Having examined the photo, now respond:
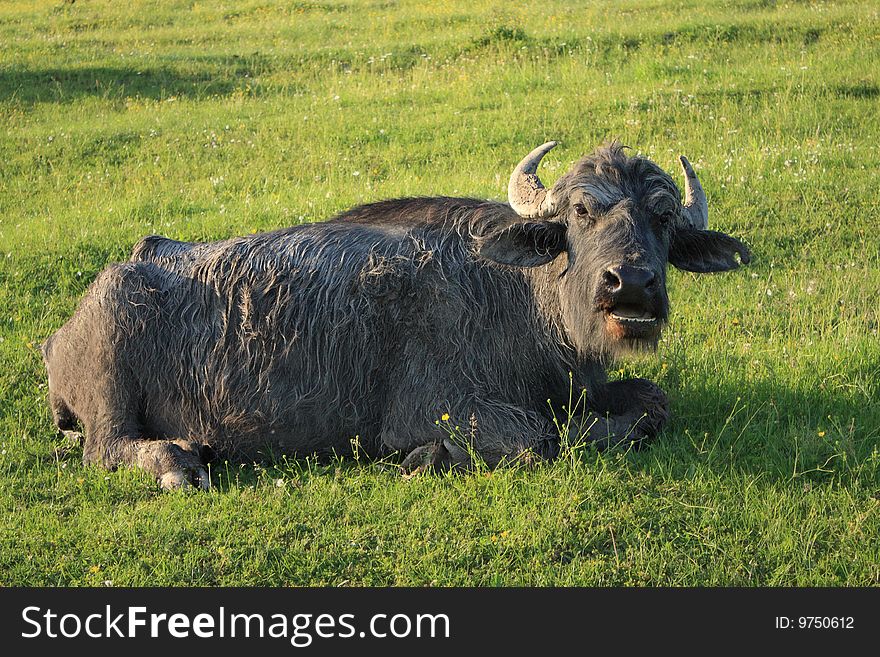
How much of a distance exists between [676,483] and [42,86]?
17921 mm

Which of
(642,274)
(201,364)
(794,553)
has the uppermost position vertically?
(642,274)

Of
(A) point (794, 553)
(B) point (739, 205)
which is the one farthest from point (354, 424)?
(B) point (739, 205)

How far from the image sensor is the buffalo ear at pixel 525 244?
699 cm

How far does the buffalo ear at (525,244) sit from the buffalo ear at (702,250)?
30.6 inches

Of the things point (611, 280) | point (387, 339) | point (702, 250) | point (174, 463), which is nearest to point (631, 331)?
point (611, 280)

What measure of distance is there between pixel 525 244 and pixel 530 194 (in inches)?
17.3

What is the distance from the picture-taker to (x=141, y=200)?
13617 millimetres

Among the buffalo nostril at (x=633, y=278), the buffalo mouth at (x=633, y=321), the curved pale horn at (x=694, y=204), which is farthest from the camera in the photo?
the curved pale horn at (x=694, y=204)

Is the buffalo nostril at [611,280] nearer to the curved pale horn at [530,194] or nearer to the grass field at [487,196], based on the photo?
the curved pale horn at [530,194]

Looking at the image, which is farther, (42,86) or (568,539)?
(42,86)

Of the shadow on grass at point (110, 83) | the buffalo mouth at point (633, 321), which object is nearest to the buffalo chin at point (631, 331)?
the buffalo mouth at point (633, 321)

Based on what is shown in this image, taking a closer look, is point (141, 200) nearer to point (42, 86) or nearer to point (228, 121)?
point (228, 121)

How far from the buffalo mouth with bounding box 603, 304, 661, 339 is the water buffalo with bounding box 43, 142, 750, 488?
0.22m

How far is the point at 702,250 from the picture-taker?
7.23 m
